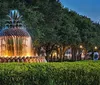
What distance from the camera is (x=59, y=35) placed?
148 ft

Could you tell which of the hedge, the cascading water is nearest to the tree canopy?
the cascading water

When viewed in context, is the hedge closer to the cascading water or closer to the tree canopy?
the cascading water

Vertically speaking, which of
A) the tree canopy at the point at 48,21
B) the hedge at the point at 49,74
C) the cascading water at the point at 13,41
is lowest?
the hedge at the point at 49,74

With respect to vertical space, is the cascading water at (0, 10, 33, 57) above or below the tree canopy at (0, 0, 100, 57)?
below

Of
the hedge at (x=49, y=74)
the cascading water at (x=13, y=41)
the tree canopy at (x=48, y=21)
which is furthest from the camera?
the tree canopy at (x=48, y=21)

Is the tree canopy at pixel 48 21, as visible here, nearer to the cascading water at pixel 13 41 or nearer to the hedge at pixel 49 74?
the cascading water at pixel 13 41

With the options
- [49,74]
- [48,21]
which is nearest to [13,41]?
[49,74]

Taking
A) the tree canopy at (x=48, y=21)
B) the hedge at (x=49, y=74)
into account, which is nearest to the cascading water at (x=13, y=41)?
the hedge at (x=49, y=74)

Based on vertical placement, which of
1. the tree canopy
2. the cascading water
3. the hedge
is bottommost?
the hedge

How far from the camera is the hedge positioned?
1088 cm

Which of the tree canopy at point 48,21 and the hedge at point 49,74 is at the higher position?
the tree canopy at point 48,21

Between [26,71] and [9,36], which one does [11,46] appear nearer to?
[9,36]

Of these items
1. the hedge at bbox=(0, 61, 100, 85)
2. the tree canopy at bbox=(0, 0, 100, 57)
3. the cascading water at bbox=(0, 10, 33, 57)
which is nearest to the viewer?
the hedge at bbox=(0, 61, 100, 85)

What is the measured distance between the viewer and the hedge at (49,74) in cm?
1088
